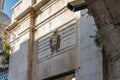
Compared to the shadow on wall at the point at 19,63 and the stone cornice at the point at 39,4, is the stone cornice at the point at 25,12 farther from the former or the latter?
the shadow on wall at the point at 19,63

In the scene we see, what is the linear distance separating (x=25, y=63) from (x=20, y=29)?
164 centimetres

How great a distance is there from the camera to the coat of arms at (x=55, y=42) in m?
11.5

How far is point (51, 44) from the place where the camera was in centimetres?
1185

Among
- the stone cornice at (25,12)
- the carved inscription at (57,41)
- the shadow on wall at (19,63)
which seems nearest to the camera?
the carved inscription at (57,41)

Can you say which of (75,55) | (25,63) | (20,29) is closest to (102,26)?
(75,55)

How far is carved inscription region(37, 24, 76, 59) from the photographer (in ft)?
35.7

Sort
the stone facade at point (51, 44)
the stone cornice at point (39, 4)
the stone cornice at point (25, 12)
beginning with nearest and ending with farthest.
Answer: the stone facade at point (51, 44) < the stone cornice at point (39, 4) < the stone cornice at point (25, 12)

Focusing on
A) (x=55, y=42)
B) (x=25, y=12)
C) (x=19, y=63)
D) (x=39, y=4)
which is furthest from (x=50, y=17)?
(x=19, y=63)

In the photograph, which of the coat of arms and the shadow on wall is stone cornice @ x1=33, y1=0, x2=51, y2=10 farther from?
the coat of arms

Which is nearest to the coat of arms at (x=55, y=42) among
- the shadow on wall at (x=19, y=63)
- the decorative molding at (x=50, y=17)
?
the decorative molding at (x=50, y=17)

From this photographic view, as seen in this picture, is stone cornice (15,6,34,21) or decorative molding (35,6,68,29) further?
stone cornice (15,6,34,21)

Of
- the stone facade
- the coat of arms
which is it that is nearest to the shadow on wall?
the stone facade

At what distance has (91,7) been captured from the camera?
383 cm

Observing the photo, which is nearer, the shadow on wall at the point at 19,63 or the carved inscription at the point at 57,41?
the carved inscription at the point at 57,41
